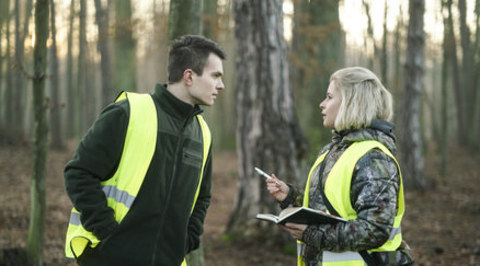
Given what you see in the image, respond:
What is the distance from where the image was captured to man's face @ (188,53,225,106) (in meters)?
3.03

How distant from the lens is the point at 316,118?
44.9 ft

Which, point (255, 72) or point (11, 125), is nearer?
point (255, 72)

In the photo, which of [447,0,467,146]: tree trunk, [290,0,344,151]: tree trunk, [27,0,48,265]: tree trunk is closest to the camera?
[27,0,48,265]: tree trunk

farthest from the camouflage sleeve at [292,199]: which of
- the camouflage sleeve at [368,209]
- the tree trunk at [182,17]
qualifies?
the tree trunk at [182,17]

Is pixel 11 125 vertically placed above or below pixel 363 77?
below

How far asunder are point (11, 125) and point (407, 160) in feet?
42.0

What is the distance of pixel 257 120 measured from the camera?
7207 millimetres

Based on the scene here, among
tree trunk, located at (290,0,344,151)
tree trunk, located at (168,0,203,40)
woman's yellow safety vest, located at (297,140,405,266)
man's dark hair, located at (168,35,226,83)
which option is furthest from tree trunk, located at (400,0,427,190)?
man's dark hair, located at (168,35,226,83)

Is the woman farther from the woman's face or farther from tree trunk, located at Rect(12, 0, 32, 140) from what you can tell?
tree trunk, located at Rect(12, 0, 32, 140)

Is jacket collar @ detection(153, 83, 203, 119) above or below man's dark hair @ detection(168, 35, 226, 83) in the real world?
below

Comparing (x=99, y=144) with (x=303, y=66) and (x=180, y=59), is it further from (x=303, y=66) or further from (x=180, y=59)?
(x=303, y=66)

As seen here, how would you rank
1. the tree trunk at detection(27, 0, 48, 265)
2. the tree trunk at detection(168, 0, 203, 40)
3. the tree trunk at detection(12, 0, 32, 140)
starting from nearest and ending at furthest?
the tree trunk at detection(168, 0, 203, 40), the tree trunk at detection(27, 0, 48, 265), the tree trunk at detection(12, 0, 32, 140)

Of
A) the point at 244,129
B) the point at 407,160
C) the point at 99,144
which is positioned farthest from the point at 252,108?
the point at 407,160

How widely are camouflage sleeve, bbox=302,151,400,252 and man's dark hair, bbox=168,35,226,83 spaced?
1.19m
